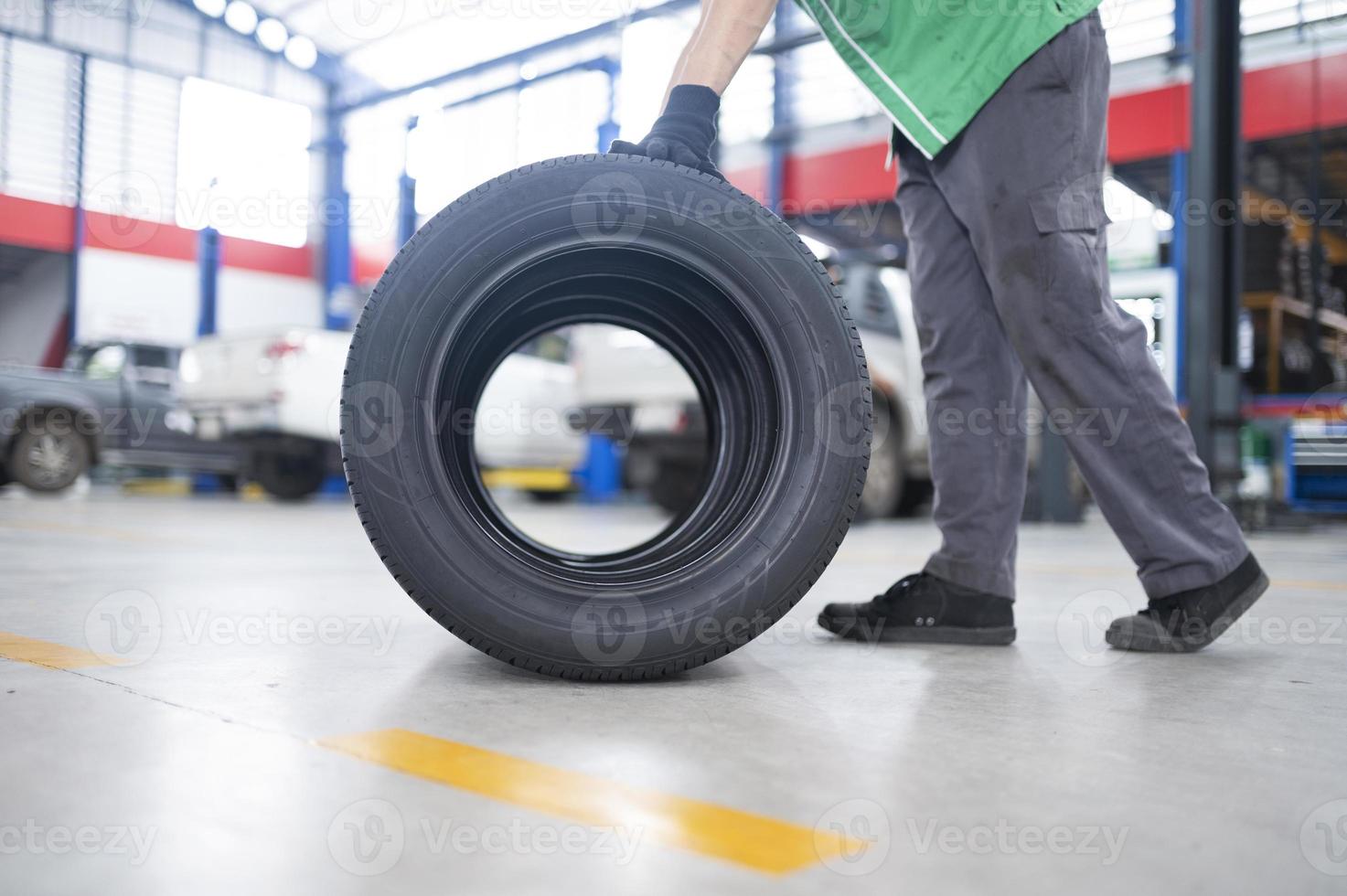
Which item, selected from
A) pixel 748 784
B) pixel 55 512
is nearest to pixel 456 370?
pixel 748 784

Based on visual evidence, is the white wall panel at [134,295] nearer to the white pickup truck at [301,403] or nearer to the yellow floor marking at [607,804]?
the white pickup truck at [301,403]

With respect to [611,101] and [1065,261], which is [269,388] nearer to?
[611,101]

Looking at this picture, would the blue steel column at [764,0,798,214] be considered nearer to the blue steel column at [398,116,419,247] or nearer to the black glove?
the blue steel column at [398,116,419,247]

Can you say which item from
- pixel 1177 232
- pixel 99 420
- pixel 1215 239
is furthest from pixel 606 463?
pixel 1215 239

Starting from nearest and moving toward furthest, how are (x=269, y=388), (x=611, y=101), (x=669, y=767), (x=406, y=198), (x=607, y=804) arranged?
1. (x=607, y=804)
2. (x=669, y=767)
3. (x=269, y=388)
4. (x=611, y=101)
5. (x=406, y=198)

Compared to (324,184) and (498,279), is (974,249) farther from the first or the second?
(324,184)

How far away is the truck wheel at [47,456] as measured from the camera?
797 centimetres

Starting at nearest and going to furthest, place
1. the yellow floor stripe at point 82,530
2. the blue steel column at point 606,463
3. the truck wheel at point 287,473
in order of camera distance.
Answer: the yellow floor stripe at point 82,530 < the truck wheel at point 287,473 < the blue steel column at point 606,463

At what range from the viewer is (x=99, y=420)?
27.8 feet

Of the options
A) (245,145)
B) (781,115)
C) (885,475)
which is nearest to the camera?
(885,475)

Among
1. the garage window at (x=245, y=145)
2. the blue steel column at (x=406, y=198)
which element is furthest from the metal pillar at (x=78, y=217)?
the blue steel column at (x=406, y=198)

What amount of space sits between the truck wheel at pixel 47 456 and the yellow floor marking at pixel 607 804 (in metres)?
8.35

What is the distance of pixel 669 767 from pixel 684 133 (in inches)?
36.2

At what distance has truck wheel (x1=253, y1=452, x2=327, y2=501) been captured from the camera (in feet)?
28.5
